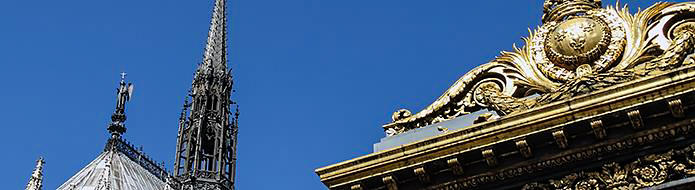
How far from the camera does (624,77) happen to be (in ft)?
51.4

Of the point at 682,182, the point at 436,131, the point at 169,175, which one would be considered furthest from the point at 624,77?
the point at 169,175

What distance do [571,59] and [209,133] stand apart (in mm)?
62817

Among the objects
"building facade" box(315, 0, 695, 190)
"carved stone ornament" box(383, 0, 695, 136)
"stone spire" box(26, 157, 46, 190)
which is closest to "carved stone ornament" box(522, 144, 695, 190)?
"building facade" box(315, 0, 695, 190)

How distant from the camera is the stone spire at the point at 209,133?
2928 inches

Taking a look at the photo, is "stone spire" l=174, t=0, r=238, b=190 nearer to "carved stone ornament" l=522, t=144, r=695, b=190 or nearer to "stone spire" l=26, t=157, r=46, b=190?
"stone spire" l=26, t=157, r=46, b=190

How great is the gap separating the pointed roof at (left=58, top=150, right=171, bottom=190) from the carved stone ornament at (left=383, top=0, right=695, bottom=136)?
5412 centimetres

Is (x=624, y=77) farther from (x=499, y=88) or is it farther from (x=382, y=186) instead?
A: (x=382, y=186)

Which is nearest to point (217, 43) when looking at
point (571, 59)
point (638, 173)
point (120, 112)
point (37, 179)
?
point (120, 112)

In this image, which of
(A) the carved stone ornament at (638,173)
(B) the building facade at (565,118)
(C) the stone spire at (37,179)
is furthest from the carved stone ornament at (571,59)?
(C) the stone spire at (37,179)

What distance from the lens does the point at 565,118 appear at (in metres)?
15.1

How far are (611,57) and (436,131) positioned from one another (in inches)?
118

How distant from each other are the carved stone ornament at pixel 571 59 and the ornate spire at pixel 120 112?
64991 millimetres

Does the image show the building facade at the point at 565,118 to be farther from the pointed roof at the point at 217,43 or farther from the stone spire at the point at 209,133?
the pointed roof at the point at 217,43

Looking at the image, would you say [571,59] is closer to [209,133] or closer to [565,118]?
[565,118]
